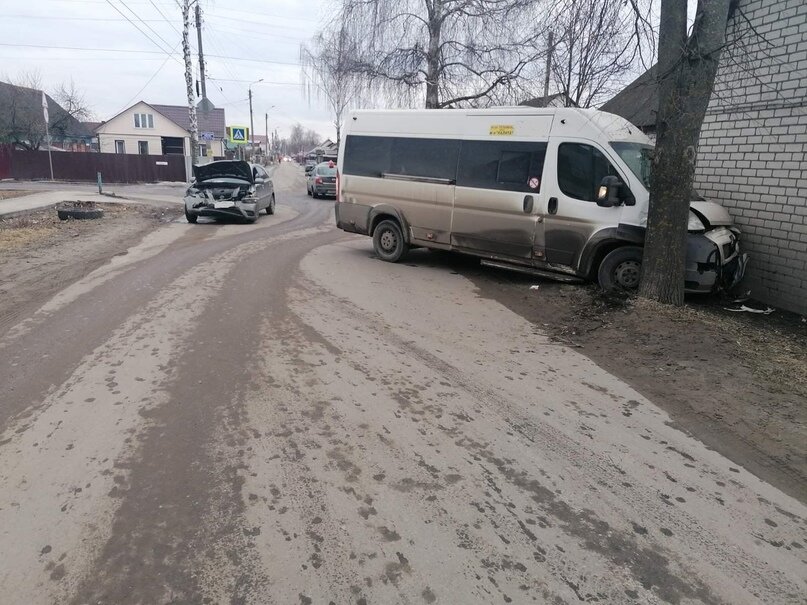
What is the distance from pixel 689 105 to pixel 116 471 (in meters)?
6.57

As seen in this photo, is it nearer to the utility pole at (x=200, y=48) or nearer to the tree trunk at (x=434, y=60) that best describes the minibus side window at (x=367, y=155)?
the tree trunk at (x=434, y=60)

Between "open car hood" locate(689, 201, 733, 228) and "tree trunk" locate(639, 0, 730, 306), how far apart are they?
27.6 inches

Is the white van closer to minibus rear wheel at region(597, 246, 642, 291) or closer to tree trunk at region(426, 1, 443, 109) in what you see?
minibus rear wheel at region(597, 246, 642, 291)

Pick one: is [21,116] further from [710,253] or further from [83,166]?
[710,253]

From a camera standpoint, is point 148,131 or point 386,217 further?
point 148,131

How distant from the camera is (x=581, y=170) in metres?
7.48

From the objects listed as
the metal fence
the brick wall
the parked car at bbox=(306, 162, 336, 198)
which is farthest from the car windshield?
the metal fence

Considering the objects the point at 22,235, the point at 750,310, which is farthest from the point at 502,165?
the point at 22,235

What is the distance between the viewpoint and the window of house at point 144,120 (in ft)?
194

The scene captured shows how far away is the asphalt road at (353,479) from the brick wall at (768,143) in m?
4.11

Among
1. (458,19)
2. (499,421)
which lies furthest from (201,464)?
(458,19)

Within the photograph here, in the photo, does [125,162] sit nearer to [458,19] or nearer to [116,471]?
[458,19]

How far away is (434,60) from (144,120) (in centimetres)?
5103

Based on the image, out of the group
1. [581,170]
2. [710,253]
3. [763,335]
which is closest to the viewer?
[763,335]
